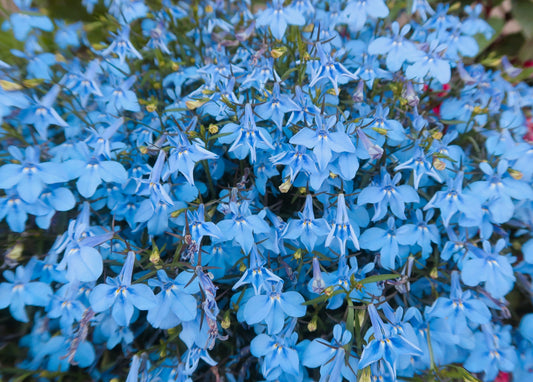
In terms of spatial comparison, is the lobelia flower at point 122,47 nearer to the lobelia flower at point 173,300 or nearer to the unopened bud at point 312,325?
the lobelia flower at point 173,300

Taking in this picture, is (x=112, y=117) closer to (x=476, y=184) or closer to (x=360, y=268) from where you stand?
Answer: (x=360, y=268)

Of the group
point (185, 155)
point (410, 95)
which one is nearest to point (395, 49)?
point (410, 95)

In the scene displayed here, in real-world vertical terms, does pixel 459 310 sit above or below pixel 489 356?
above

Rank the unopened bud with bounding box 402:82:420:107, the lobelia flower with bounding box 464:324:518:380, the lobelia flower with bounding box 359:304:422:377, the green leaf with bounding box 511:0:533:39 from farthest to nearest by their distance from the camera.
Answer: the green leaf with bounding box 511:0:533:39 < the lobelia flower with bounding box 464:324:518:380 < the unopened bud with bounding box 402:82:420:107 < the lobelia flower with bounding box 359:304:422:377

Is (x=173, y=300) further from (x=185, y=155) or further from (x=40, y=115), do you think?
(x=40, y=115)

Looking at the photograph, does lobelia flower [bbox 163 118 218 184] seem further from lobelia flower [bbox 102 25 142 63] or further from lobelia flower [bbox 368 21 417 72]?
lobelia flower [bbox 368 21 417 72]

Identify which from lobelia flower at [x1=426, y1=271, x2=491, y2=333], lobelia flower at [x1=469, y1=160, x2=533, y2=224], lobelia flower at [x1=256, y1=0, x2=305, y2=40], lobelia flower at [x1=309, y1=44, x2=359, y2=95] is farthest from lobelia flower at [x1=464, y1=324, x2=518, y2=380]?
lobelia flower at [x1=256, y1=0, x2=305, y2=40]

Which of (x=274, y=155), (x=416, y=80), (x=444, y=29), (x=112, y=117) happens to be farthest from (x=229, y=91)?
(x=444, y=29)

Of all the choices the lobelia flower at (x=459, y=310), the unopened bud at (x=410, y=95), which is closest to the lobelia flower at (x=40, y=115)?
the unopened bud at (x=410, y=95)
